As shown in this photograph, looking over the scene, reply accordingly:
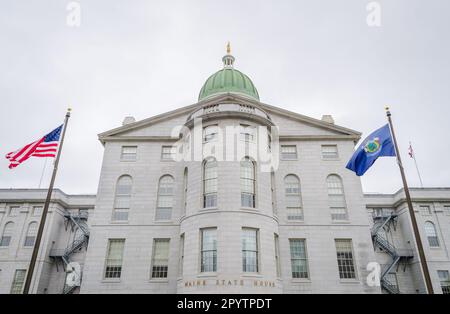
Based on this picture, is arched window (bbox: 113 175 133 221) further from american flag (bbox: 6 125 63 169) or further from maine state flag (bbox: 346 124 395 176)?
maine state flag (bbox: 346 124 395 176)

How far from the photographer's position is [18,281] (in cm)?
3378

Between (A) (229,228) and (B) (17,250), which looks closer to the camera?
(A) (229,228)

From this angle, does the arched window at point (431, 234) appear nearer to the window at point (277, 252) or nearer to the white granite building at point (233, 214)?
the white granite building at point (233, 214)

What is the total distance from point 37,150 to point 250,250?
47.8ft

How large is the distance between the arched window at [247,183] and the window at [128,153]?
39.6ft

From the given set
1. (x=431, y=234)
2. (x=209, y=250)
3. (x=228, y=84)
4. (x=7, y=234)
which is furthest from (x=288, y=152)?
(x=7, y=234)

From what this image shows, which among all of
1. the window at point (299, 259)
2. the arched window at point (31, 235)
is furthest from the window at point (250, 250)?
the arched window at point (31, 235)

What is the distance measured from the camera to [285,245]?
24.4 meters

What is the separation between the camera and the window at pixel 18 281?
109ft

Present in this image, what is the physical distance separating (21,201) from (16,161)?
25.9 meters

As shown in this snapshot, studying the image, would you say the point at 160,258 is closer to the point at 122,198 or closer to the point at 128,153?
the point at 122,198
